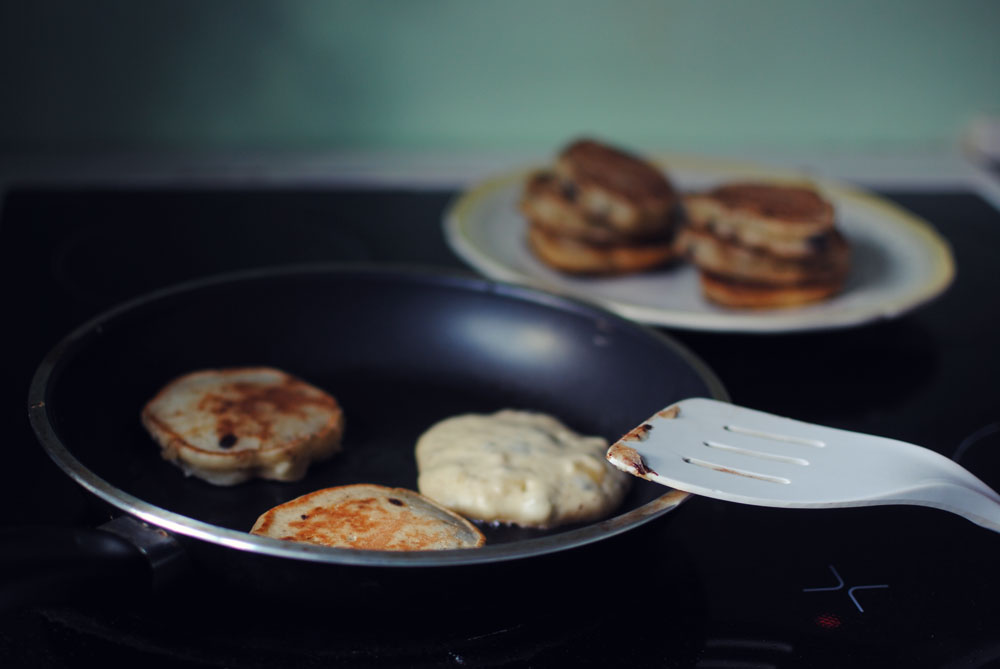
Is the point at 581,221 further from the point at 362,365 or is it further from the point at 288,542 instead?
the point at 288,542

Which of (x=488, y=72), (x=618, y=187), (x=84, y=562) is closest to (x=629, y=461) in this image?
(x=84, y=562)

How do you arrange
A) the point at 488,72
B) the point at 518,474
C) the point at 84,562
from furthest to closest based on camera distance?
the point at 488,72, the point at 518,474, the point at 84,562

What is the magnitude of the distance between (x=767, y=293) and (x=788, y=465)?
1.70 ft

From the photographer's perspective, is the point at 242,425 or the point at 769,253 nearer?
the point at 242,425

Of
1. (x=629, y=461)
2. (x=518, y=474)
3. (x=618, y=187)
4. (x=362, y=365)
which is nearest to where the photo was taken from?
(x=629, y=461)

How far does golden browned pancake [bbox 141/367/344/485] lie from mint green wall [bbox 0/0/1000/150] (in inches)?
32.9

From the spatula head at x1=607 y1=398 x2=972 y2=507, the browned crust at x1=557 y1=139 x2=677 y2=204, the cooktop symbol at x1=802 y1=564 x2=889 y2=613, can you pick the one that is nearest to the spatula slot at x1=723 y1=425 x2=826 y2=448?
the spatula head at x1=607 y1=398 x2=972 y2=507

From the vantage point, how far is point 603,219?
1.21 metres

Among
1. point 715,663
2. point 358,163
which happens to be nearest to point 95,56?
point 358,163

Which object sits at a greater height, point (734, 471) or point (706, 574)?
point (734, 471)

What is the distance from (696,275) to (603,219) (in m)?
0.15

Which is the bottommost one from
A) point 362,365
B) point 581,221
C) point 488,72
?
point 362,365

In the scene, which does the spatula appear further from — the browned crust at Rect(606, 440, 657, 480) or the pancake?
the pancake

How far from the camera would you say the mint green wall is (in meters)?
1.51
